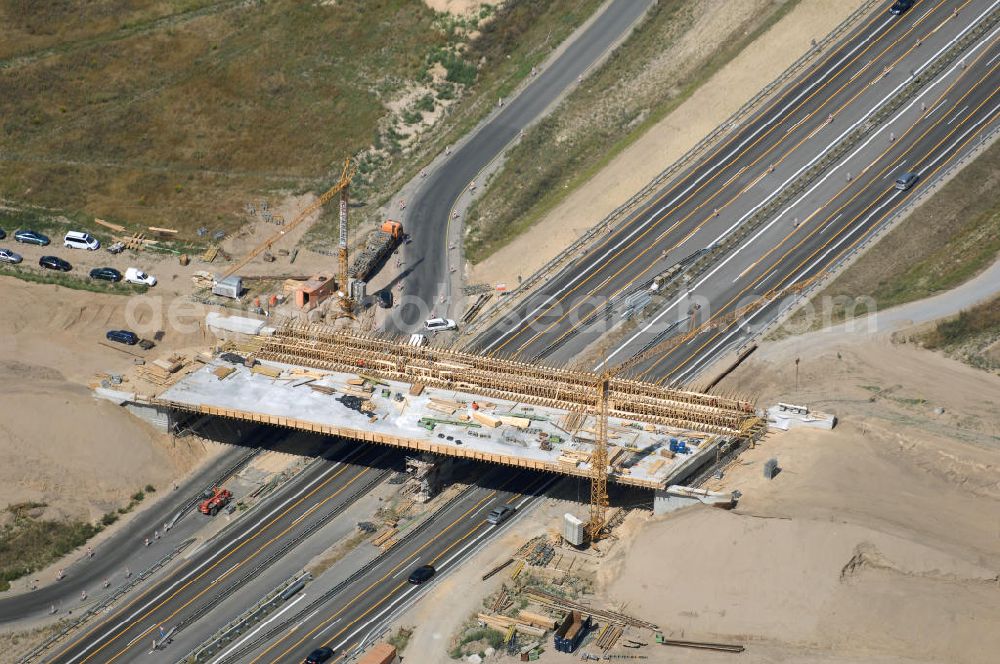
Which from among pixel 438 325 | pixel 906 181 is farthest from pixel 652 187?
pixel 438 325

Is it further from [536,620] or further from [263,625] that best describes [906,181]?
[263,625]

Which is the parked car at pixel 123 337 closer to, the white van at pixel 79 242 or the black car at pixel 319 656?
the white van at pixel 79 242

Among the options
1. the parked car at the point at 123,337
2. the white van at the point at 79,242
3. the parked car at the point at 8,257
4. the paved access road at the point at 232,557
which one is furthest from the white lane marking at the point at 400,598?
the parked car at the point at 8,257

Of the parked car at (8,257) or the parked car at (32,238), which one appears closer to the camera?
the parked car at (8,257)

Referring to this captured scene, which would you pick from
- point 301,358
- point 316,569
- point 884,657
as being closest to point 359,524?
point 316,569

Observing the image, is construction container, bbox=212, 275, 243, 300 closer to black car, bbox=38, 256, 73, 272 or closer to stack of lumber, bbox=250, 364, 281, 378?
black car, bbox=38, 256, 73, 272

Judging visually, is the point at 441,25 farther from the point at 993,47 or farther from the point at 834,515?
the point at 834,515
